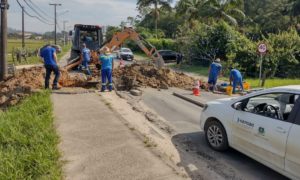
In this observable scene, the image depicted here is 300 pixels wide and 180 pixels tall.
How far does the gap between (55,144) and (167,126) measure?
3552 millimetres

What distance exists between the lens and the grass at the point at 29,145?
5.45 m

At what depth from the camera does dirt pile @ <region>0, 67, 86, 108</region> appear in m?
12.5

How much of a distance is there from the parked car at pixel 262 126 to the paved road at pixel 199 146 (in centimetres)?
29

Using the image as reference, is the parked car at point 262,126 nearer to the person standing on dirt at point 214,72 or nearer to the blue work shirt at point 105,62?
the blue work shirt at point 105,62

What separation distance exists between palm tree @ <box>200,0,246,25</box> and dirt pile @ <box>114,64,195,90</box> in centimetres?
2216

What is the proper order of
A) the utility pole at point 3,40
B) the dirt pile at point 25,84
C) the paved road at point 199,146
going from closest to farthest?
the paved road at point 199,146 < the dirt pile at point 25,84 < the utility pole at point 3,40

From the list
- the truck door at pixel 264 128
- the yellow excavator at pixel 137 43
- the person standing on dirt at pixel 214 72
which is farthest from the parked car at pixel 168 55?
the truck door at pixel 264 128

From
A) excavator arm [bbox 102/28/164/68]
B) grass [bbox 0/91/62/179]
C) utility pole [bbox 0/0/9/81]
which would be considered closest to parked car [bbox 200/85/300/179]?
grass [bbox 0/91/62/179]

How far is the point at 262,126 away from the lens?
19.9 feet

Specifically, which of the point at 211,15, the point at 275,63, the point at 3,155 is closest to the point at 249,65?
the point at 275,63

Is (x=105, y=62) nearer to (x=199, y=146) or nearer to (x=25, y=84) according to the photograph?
(x=25, y=84)

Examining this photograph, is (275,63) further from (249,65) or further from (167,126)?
(167,126)

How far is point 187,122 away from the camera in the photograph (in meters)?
10.1

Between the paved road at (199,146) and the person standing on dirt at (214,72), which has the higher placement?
the person standing on dirt at (214,72)
